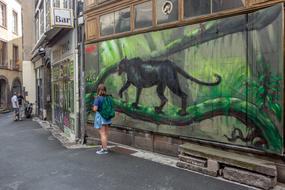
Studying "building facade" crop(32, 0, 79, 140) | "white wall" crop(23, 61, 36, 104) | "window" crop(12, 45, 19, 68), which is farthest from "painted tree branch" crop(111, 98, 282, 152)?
"window" crop(12, 45, 19, 68)

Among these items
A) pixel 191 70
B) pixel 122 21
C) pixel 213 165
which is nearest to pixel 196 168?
pixel 213 165

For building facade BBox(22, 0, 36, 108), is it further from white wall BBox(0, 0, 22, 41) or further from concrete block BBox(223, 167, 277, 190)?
concrete block BBox(223, 167, 277, 190)

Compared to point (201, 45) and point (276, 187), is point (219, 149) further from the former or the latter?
point (201, 45)

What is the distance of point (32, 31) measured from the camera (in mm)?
22203

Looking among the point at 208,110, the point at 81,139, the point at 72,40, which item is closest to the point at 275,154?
the point at 208,110

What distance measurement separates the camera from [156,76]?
6.94 metres

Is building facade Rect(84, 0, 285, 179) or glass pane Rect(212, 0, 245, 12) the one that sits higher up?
glass pane Rect(212, 0, 245, 12)

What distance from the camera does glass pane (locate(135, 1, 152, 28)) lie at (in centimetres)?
702

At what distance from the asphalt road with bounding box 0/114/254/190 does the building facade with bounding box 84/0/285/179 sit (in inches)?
31.1

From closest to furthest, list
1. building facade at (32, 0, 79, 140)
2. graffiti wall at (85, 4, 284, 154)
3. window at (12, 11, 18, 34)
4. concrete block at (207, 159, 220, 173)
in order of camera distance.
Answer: graffiti wall at (85, 4, 284, 154), concrete block at (207, 159, 220, 173), building facade at (32, 0, 79, 140), window at (12, 11, 18, 34)

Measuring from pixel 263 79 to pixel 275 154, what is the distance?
1.19 meters

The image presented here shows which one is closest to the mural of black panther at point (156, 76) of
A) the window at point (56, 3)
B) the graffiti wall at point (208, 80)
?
the graffiti wall at point (208, 80)

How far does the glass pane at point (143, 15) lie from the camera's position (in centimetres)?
702

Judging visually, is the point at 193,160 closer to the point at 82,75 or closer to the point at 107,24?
the point at 107,24
